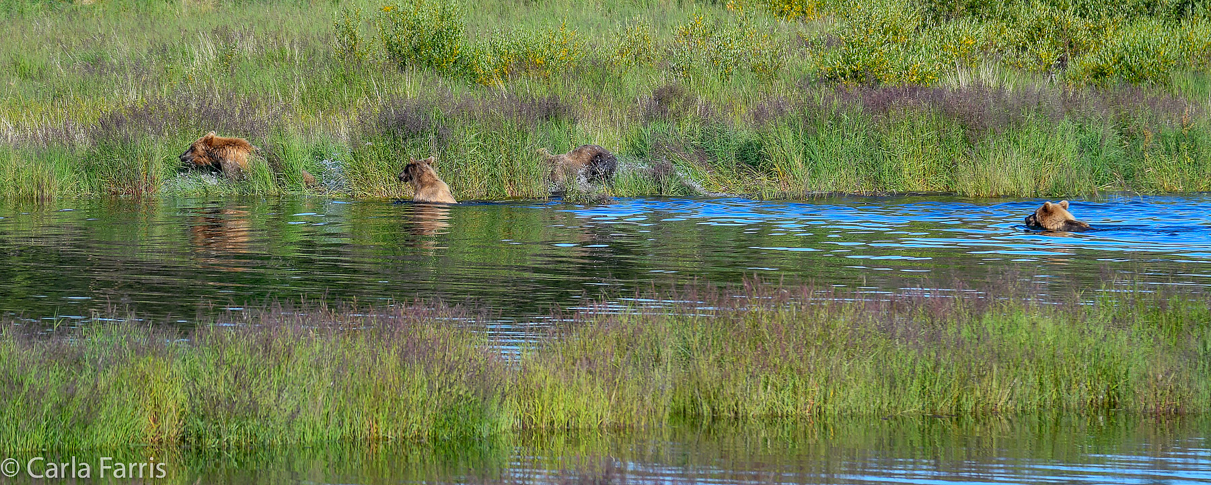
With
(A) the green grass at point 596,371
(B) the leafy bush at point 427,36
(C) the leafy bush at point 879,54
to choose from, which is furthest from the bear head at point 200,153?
(A) the green grass at point 596,371

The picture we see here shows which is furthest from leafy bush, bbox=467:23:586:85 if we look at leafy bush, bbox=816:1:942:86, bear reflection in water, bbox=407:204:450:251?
bear reflection in water, bbox=407:204:450:251

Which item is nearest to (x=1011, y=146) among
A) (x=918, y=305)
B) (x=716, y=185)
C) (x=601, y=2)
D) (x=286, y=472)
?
(x=716, y=185)

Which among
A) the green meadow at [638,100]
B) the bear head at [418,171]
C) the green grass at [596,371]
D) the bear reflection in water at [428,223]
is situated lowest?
the green grass at [596,371]

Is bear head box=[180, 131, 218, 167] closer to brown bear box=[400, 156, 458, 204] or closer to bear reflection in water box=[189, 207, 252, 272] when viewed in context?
bear reflection in water box=[189, 207, 252, 272]

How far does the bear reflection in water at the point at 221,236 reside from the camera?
1268 cm

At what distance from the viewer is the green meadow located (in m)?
20.2

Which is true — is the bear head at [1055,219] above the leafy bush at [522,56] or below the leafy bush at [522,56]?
below

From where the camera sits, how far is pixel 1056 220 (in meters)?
14.9

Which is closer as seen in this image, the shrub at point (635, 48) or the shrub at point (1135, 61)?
the shrub at point (1135, 61)

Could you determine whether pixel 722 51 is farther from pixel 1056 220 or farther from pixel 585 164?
pixel 1056 220

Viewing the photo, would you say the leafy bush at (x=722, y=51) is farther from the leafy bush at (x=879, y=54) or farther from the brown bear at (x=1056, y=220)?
the brown bear at (x=1056, y=220)

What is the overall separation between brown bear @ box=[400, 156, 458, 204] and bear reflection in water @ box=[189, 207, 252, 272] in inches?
94.4

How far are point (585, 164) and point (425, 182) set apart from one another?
287cm

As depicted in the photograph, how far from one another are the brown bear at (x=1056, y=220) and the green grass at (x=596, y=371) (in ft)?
21.9
